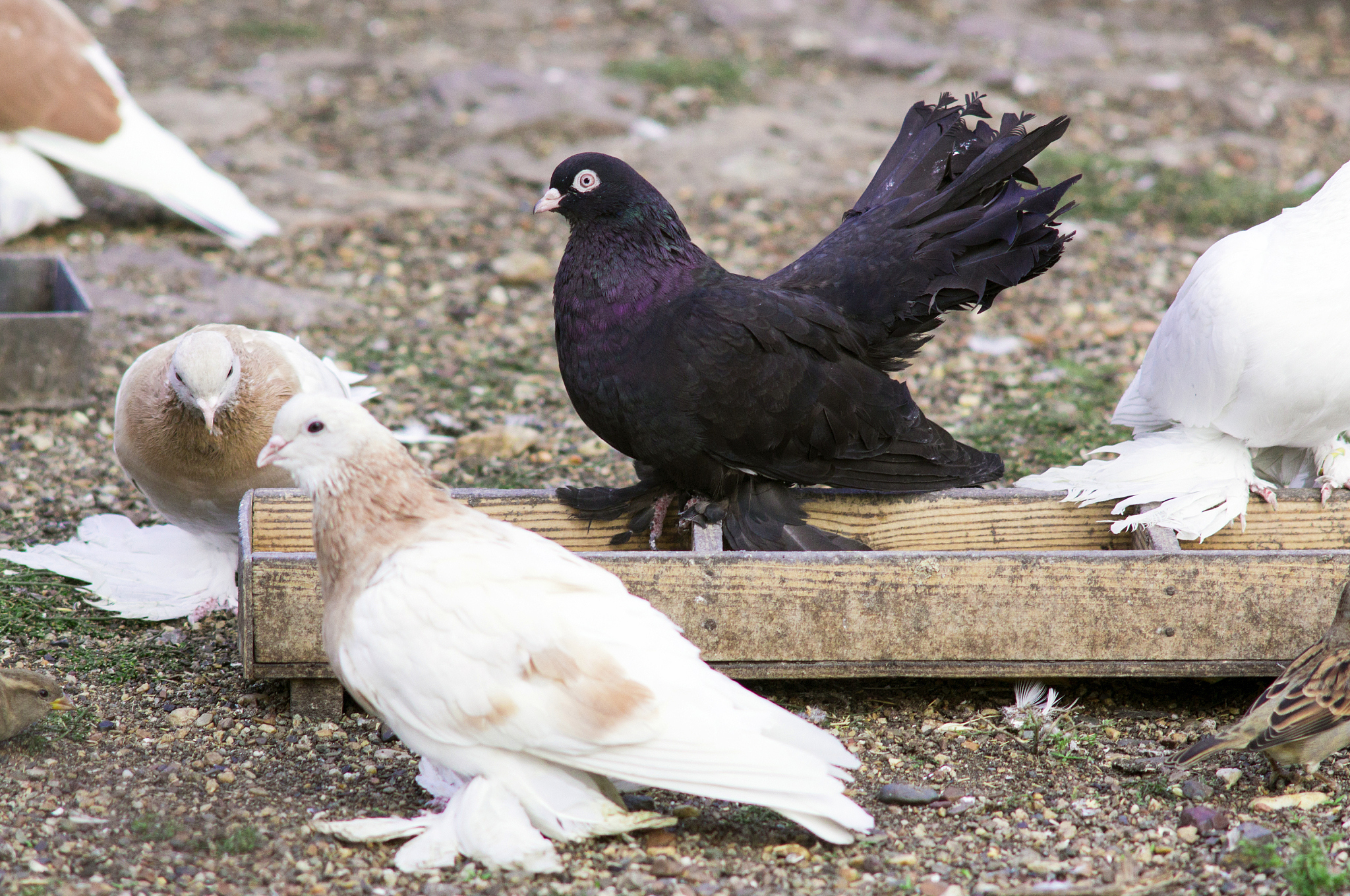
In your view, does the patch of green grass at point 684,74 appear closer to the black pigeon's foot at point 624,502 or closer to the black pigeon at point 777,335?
the black pigeon at point 777,335

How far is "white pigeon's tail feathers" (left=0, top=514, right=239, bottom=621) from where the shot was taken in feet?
12.9

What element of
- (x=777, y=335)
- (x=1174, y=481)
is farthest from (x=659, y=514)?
(x=1174, y=481)

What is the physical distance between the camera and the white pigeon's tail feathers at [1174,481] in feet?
12.3

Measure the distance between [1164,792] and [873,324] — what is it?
1.52m

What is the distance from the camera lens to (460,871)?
2.68 metres

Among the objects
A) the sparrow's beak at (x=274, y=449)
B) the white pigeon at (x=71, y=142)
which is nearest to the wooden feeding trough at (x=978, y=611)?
the sparrow's beak at (x=274, y=449)

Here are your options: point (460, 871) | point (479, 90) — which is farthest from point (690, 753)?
point (479, 90)

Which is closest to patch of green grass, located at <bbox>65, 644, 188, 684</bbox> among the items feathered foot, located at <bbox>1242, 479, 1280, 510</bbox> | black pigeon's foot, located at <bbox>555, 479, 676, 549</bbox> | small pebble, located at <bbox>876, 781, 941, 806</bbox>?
black pigeon's foot, located at <bbox>555, 479, 676, 549</bbox>

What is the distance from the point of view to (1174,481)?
390 cm

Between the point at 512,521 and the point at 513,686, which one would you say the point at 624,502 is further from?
the point at 513,686

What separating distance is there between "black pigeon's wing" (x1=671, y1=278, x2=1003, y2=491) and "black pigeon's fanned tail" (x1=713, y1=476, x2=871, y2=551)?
9 cm

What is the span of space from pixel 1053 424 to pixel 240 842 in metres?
3.73

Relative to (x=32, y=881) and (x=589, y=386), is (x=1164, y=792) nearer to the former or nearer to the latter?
(x=589, y=386)

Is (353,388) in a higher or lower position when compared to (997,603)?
higher
